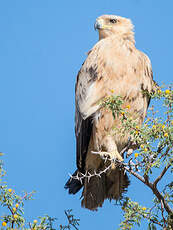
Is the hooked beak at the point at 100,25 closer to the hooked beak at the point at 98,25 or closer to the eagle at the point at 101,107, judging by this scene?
the hooked beak at the point at 98,25

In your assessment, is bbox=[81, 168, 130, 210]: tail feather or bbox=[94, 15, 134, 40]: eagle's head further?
bbox=[94, 15, 134, 40]: eagle's head

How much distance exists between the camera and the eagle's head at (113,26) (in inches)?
229

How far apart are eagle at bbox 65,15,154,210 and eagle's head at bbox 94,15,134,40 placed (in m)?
0.12

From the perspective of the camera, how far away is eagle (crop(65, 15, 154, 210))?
5.19 metres

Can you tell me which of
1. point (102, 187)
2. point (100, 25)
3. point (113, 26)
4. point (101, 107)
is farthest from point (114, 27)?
point (102, 187)

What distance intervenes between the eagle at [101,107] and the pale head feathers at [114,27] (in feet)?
0.33

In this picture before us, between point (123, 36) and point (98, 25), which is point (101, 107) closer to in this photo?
point (123, 36)

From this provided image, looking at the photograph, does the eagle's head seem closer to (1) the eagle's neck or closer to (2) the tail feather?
(1) the eagle's neck

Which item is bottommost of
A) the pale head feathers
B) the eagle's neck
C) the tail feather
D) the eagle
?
the tail feather

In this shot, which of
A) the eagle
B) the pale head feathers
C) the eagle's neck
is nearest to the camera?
the eagle

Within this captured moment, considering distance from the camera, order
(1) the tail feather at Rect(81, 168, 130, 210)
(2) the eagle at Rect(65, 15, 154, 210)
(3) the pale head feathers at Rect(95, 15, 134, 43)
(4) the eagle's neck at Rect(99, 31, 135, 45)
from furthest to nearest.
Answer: (3) the pale head feathers at Rect(95, 15, 134, 43) < (4) the eagle's neck at Rect(99, 31, 135, 45) < (1) the tail feather at Rect(81, 168, 130, 210) < (2) the eagle at Rect(65, 15, 154, 210)

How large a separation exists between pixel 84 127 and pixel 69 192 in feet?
2.52

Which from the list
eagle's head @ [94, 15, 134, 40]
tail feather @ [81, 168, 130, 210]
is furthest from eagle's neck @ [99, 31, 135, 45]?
tail feather @ [81, 168, 130, 210]

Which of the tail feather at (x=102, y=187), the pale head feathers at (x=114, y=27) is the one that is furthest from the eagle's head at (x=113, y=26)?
the tail feather at (x=102, y=187)
